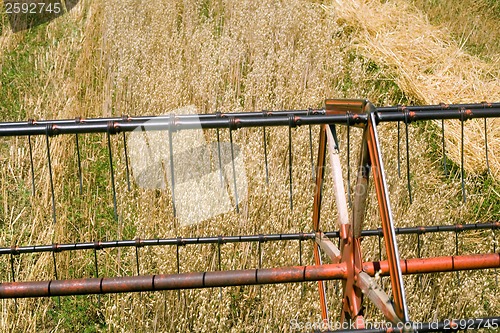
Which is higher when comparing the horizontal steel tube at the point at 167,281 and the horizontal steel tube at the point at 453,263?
the horizontal steel tube at the point at 167,281

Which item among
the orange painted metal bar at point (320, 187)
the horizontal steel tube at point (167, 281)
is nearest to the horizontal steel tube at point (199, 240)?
the orange painted metal bar at point (320, 187)

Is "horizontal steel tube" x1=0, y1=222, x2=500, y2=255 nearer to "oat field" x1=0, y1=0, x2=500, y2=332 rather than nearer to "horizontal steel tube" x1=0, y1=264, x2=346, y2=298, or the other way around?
"oat field" x1=0, y1=0, x2=500, y2=332

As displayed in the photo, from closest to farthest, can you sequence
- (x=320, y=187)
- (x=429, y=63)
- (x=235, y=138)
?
(x=320, y=187) < (x=235, y=138) < (x=429, y=63)

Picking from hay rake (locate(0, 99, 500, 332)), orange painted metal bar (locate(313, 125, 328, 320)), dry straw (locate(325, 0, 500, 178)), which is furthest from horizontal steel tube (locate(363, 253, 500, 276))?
dry straw (locate(325, 0, 500, 178))

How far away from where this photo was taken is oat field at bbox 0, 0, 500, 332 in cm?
297

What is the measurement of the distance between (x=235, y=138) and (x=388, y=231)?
91.9 inches

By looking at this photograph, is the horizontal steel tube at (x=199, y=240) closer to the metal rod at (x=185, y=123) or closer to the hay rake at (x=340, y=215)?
the hay rake at (x=340, y=215)

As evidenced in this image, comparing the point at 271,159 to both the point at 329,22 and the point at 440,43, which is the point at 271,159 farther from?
the point at 440,43

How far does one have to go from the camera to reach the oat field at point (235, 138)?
2.97 metres

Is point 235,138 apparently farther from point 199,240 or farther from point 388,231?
point 388,231

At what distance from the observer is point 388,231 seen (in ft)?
4.95

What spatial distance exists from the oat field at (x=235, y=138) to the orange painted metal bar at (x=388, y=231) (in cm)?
124

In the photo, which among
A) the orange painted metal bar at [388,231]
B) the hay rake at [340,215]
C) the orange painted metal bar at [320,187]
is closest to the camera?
the orange painted metal bar at [388,231]

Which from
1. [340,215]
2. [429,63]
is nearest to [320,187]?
[340,215]
